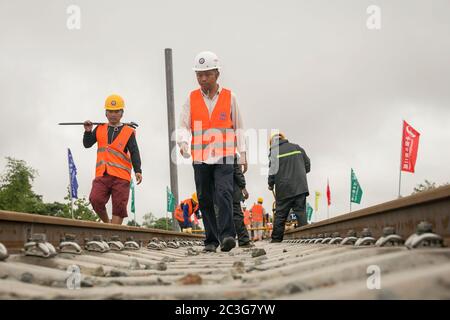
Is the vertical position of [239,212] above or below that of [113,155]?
below

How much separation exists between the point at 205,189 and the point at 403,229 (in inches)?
112

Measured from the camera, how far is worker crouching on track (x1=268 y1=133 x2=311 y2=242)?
9414 millimetres

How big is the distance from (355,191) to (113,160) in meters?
23.6

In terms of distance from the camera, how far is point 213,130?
584cm

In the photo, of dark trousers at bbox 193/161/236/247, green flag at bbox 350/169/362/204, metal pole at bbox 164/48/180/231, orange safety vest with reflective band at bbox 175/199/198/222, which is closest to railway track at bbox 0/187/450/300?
dark trousers at bbox 193/161/236/247

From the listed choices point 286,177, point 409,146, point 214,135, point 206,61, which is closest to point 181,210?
point 286,177

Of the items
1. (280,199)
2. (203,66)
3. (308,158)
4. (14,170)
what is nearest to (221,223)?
(203,66)

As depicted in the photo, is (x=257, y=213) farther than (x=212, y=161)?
Yes

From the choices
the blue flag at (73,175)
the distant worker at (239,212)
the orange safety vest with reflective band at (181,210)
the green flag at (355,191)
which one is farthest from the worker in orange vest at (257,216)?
the distant worker at (239,212)

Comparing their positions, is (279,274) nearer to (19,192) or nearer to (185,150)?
(185,150)

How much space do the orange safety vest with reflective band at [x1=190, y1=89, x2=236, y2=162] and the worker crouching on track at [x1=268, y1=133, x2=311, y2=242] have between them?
367 cm

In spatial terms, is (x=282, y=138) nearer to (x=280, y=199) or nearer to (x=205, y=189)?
(x=280, y=199)
